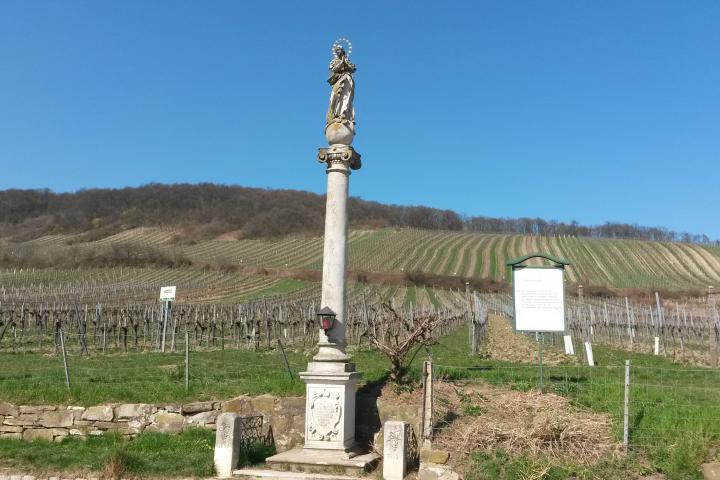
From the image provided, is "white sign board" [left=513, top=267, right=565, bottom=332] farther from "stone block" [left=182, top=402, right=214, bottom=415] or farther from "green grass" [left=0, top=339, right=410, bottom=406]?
"stone block" [left=182, top=402, right=214, bottom=415]

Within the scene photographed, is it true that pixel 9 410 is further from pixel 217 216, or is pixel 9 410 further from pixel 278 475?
pixel 217 216

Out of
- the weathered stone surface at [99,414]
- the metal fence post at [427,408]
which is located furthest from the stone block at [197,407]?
the metal fence post at [427,408]

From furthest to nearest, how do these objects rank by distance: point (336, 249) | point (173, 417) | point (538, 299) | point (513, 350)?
point (513, 350)
point (538, 299)
point (173, 417)
point (336, 249)

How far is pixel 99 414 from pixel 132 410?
1.77 ft

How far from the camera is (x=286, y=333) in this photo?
1170 inches

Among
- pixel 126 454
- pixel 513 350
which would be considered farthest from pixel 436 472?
pixel 513 350

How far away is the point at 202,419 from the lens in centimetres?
974

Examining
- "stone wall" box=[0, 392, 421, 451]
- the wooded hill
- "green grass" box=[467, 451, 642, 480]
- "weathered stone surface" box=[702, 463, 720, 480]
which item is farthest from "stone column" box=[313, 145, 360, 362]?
the wooded hill

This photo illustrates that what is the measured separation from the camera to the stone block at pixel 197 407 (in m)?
9.80

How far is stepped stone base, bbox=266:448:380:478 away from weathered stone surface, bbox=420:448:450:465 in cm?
86

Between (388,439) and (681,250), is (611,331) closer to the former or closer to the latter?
(388,439)

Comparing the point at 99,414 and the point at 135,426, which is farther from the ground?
the point at 99,414

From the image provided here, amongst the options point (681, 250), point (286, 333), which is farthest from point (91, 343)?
point (681, 250)

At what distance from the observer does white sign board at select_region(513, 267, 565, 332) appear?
10.7m
